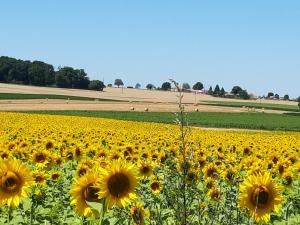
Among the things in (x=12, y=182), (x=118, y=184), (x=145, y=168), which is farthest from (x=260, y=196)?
(x=145, y=168)

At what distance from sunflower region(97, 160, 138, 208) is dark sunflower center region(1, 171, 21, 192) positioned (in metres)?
0.64

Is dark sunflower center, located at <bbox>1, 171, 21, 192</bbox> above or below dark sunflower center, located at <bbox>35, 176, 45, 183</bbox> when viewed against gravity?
above

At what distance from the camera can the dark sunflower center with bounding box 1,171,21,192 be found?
3752mm

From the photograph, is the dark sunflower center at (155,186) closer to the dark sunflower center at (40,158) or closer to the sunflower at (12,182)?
the dark sunflower center at (40,158)

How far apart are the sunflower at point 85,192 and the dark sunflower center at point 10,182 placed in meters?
0.37

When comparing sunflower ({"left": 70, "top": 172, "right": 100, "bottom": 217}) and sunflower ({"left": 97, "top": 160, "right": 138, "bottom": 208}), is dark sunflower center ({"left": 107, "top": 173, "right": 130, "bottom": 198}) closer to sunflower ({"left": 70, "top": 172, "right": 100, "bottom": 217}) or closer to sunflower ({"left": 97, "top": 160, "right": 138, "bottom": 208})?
sunflower ({"left": 97, "top": 160, "right": 138, "bottom": 208})

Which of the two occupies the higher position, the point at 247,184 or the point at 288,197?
the point at 247,184

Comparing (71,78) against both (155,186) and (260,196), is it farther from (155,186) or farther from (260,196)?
(260,196)

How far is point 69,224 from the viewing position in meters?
7.07

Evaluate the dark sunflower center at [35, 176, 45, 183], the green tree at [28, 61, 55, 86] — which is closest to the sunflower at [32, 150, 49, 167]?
the dark sunflower center at [35, 176, 45, 183]

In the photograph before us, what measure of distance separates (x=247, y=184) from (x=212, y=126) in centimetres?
4794

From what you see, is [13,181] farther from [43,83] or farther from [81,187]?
[43,83]

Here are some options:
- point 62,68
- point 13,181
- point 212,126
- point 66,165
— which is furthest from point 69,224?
point 62,68

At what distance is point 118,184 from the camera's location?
11.6ft
